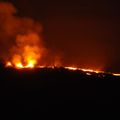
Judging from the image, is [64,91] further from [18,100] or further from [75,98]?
[18,100]

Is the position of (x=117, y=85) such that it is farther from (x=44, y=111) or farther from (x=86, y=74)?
(x=44, y=111)

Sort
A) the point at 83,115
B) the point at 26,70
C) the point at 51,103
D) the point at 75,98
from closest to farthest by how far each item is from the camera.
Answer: the point at 83,115 < the point at 51,103 < the point at 75,98 < the point at 26,70

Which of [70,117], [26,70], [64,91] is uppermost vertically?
[26,70]

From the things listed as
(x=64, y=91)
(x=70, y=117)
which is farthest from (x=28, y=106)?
(x=64, y=91)

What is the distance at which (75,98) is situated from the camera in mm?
28406

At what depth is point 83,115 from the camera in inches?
930

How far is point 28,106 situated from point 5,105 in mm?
1597

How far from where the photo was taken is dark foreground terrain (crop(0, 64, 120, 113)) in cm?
2550

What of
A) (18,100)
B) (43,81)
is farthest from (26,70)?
(18,100)

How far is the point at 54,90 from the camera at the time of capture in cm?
2986

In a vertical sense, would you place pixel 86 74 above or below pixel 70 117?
above

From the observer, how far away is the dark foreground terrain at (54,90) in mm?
25500

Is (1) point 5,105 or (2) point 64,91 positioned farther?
(2) point 64,91

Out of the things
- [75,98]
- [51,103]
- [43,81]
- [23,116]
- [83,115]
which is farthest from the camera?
[43,81]
